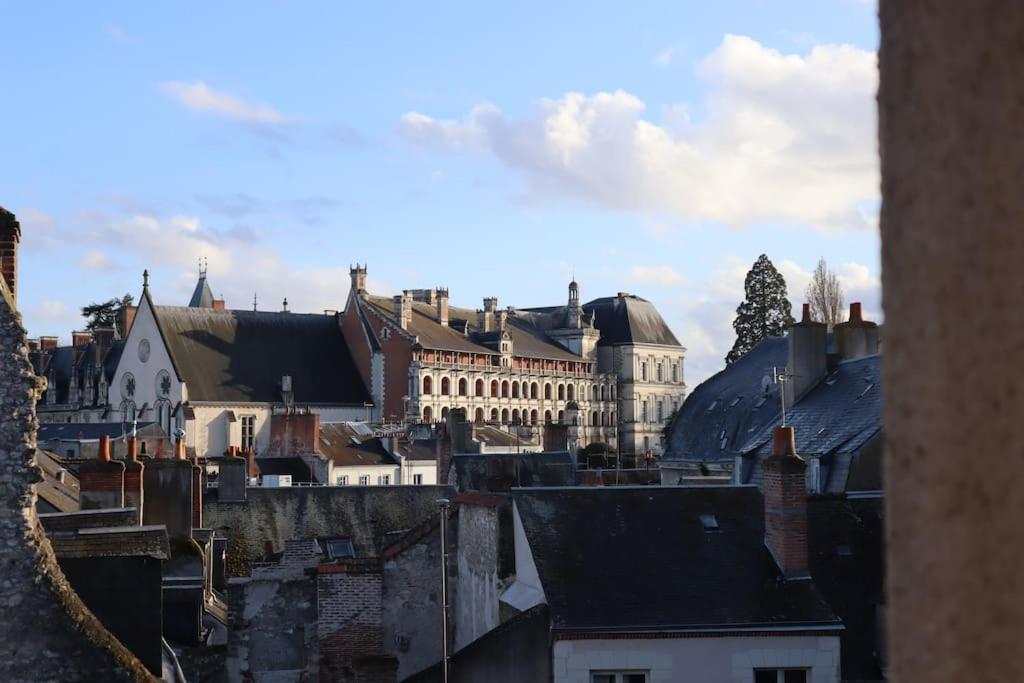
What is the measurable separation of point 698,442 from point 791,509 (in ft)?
64.5

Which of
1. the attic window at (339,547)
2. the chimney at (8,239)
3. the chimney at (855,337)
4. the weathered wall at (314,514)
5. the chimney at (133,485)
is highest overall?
the chimney at (855,337)

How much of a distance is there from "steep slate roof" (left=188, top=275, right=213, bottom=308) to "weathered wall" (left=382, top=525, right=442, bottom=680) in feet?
291

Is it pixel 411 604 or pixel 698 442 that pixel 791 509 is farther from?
pixel 698 442

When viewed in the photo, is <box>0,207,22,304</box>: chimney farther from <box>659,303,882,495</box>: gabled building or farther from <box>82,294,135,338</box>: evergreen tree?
<box>82,294,135,338</box>: evergreen tree

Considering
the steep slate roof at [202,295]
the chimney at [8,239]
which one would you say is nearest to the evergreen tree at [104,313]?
the steep slate roof at [202,295]

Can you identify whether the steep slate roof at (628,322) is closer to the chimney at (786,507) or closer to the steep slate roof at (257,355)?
the steep slate roof at (257,355)

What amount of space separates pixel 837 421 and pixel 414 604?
34.1 feet

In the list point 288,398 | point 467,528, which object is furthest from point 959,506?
point 288,398

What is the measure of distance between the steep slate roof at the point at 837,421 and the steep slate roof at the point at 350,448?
25942 mm

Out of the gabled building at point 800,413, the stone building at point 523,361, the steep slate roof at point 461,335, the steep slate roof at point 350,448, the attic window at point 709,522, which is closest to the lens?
the attic window at point 709,522

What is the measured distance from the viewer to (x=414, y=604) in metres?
20.6

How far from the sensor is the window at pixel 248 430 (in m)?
→ 84.1

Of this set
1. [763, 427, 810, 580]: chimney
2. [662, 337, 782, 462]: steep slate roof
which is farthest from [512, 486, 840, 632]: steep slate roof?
[662, 337, 782, 462]: steep slate roof

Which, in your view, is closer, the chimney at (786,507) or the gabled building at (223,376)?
the chimney at (786,507)
